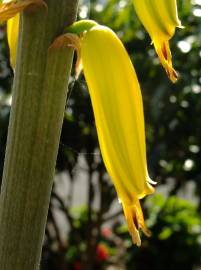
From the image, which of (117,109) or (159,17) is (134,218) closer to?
(117,109)

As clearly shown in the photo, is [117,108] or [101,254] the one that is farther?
[101,254]

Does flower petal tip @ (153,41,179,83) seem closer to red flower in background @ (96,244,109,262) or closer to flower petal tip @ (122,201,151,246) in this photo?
flower petal tip @ (122,201,151,246)

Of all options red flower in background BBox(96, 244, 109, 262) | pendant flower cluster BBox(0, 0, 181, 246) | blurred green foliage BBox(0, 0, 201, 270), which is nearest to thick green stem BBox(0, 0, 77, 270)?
pendant flower cluster BBox(0, 0, 181, 246)

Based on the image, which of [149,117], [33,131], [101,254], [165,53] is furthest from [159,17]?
[101,254]

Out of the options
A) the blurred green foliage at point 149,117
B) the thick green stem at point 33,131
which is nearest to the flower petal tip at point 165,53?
the thick green stem at point 33,131

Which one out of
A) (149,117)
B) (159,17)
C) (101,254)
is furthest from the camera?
(101,254)

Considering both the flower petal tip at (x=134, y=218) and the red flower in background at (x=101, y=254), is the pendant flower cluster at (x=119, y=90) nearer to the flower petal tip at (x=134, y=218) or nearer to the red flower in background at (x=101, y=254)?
the flower petal tip at (x=134, y=218)

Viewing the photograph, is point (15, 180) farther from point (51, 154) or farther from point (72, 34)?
point (72, 34)
